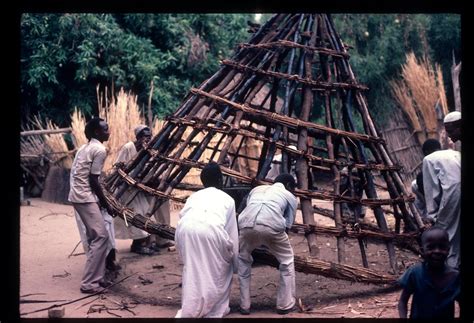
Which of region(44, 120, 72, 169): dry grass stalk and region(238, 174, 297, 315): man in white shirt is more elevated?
region(44, 120, 72, 169): dry grass stalk

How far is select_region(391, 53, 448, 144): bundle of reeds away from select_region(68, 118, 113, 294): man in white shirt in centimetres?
889

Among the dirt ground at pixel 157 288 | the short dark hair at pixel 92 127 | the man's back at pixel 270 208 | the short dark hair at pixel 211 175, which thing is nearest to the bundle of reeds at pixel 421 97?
the dirt ground at pixel 157 288

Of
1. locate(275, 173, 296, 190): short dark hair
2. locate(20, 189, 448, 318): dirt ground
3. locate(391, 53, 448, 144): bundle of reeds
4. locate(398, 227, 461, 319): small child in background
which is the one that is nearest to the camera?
locate(398, 227, 461, 319): small child in background

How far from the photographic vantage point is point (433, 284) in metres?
3.86

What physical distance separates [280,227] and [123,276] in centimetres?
242

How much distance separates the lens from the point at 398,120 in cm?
1445

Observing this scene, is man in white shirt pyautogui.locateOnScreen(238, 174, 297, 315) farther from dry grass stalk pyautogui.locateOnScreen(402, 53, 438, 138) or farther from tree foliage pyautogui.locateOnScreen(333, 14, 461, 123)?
tree foliage pyautogui.locateOnScreen(333, 14, 461, 123)

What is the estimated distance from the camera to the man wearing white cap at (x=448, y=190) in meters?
4.70

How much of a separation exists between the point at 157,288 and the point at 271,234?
70.4 inches

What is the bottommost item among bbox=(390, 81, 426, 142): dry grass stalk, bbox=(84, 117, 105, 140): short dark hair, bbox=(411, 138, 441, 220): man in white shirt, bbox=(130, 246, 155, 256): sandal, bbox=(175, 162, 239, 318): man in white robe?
bbox=(130, 246, 155, 256): sandal

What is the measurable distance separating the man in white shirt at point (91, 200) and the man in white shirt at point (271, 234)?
1639mm

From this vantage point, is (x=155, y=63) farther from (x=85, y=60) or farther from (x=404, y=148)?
(x=404, y=148)

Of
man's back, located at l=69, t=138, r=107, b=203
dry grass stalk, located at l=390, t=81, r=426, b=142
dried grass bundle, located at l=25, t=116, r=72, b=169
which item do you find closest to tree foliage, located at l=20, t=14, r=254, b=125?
dried grass bundle, located at l=25, t=116, r=72, b=169

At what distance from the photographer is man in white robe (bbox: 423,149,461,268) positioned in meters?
4.70
